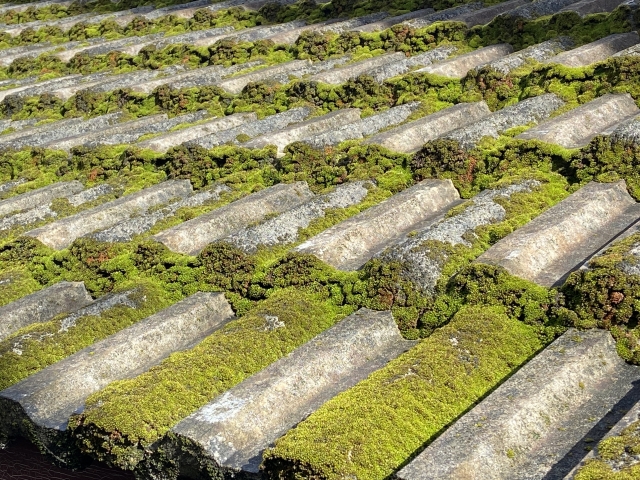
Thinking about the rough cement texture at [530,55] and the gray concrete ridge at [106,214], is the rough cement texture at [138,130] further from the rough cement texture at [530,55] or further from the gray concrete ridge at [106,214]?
the rough cement texture at [530,55]

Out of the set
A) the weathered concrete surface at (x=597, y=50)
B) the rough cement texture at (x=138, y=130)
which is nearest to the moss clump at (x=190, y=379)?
the rough cement texture at (x=138, y=130)

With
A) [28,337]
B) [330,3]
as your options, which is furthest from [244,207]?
[330,3]

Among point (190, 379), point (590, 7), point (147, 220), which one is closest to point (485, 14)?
point (590, 7)

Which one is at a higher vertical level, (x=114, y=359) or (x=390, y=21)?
(x=390, y=21)

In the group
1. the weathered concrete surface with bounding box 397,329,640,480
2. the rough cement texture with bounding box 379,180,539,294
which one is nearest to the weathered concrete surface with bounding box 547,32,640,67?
the rough cement texture with bounding box 379,180,539,294

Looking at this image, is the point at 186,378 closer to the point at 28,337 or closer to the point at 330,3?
the point at 28,337

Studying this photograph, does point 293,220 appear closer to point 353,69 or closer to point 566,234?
point 566,234

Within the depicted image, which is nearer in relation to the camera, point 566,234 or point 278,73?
point 566,234
